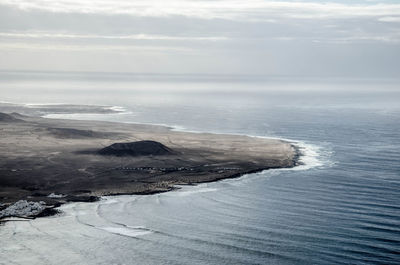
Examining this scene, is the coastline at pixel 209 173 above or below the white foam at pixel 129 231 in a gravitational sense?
above

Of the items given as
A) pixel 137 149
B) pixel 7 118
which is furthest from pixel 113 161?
pixel 7 118

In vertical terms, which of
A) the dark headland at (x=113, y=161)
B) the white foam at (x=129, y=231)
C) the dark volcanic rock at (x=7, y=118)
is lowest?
the white foam at (x=129, y=231)

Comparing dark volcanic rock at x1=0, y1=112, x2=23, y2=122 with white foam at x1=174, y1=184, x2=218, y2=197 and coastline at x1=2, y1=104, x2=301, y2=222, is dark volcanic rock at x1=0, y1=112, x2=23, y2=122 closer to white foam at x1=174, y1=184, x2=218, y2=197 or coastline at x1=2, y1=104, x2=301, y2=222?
coastline at x1=2, y1=104, x2=301, y2=222

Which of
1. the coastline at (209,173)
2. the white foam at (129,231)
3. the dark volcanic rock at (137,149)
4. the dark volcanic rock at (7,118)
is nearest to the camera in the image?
the white foam at (129,231)

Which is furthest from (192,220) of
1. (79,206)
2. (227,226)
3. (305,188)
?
(305,188)

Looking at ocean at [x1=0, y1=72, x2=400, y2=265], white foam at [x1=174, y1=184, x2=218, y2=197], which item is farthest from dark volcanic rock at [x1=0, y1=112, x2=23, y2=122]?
white foam at [x1=174, y1=184, x2=218, y2=197]

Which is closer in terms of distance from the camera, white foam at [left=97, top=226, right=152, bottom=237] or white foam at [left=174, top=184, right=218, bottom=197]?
white foam at [left=97, top=226, right=152, bottom=237]

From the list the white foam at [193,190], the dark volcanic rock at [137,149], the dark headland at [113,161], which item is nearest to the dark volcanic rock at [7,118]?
the dark headland at [113,161]

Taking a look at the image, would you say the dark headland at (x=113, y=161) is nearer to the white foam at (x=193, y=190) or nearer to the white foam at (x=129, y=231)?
the white foam at (x=193, y=190)
